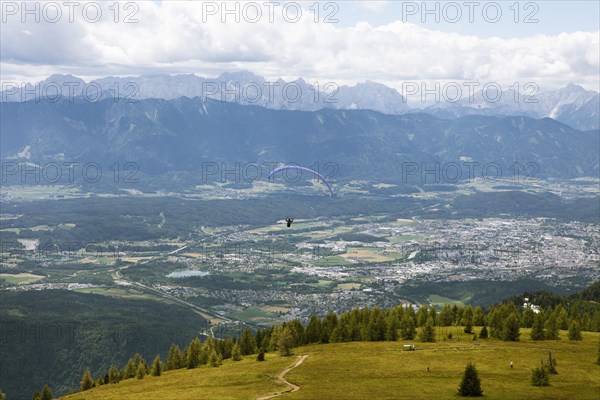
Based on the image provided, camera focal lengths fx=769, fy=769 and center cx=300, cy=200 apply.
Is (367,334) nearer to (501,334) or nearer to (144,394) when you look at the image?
(501,334)

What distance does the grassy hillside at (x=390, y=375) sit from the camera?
334 feet

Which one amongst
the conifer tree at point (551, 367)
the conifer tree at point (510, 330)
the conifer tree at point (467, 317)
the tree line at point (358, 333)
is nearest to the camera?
the conifer tree at point (551, 367)

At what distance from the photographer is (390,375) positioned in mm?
112875

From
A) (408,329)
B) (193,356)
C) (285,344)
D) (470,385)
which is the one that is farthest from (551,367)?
(193,356)

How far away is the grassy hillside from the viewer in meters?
102

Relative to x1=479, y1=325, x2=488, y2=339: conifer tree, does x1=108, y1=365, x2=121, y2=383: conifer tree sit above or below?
below

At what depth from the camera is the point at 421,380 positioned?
108812 mm

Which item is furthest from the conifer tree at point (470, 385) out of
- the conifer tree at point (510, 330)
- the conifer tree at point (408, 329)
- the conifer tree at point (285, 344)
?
the conifer tree at point (408, 329)

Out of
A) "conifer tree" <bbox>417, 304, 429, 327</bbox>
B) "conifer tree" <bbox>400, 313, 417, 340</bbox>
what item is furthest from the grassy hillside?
"conifer tree" <bbox>417, 304, 429, 327</bbox>

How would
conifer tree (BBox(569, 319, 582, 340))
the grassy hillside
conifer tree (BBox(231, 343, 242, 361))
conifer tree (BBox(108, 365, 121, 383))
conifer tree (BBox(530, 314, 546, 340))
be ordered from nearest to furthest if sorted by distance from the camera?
the grassy hillside < conifer tree (BBox(569, 319, 582, 340)) < conifer tree (BBox(530, 314, 546, 340)) < conifer tree (BBox(108, 365, 121, 383)) < conifer tree (BBox(231, 343, 242, 361))

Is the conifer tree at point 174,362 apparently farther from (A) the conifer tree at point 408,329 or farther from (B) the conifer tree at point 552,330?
(B) the conifer tree at point 552,330

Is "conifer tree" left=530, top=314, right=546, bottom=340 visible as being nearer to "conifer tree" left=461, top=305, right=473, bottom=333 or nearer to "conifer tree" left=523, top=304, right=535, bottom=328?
"conifer tree" left=461, top=305, right=473, bottom=333

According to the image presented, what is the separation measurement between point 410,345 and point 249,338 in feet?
120

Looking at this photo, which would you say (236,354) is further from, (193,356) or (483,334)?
(483,334)
